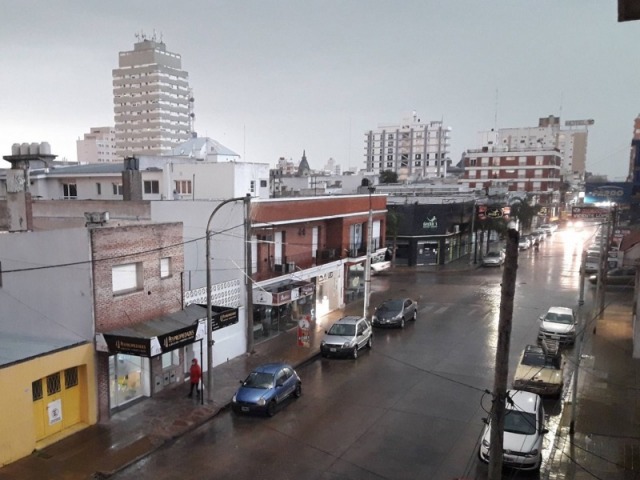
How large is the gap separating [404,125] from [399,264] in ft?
457

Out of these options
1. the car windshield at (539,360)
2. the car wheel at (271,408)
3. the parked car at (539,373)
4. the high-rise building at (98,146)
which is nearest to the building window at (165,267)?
the car wheel at (271,408)

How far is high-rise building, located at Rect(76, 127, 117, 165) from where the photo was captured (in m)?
162

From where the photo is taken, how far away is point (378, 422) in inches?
649

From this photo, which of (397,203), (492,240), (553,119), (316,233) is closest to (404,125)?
(553,119)

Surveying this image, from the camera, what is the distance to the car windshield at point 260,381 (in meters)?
17.5

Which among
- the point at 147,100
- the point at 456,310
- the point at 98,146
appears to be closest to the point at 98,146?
the point at 98,146

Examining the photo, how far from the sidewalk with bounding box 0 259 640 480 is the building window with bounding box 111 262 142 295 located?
3.94 meters

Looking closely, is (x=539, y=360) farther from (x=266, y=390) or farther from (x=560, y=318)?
(x=266, y=390)

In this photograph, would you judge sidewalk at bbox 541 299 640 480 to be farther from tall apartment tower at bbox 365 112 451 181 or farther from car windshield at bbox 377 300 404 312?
tall apartment tower at bbox 365 112 451 181

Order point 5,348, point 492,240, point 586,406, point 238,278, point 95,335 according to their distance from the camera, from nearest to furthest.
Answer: point 5,348 → point 95,335 → point 586,406 → point 238,278 → point 492,240

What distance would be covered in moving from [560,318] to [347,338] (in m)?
11.1

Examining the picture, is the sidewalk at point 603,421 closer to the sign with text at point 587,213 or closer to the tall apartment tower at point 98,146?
the sign with text at point 587,213

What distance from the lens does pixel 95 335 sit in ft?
53.4

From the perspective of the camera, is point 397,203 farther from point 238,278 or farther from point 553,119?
point 553,119
